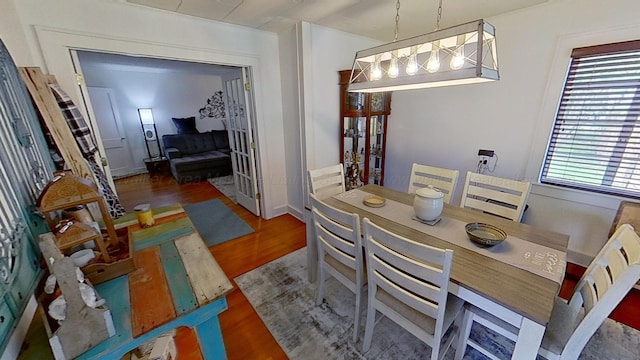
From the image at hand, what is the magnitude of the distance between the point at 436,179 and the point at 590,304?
127 centimetres

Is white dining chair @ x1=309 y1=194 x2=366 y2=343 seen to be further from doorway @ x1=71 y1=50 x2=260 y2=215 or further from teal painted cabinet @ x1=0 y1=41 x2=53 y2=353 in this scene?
doorway @ x1=71 y1=50 x2=260 y2=215

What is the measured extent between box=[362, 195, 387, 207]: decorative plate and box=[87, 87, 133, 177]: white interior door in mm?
5552

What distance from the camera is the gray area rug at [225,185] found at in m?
4.28

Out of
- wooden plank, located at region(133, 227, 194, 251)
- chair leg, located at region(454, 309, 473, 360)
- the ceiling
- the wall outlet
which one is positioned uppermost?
the ceiling

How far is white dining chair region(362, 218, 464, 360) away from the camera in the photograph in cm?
103

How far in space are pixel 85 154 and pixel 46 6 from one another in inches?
42.2

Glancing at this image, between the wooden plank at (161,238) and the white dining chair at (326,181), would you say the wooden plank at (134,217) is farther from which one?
the white dining chair at (326,181)

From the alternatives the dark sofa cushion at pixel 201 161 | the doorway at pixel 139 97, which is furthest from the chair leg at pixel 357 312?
the dark sofa cushion at pixel 201 161

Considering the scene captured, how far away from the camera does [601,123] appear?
1971 millimetres

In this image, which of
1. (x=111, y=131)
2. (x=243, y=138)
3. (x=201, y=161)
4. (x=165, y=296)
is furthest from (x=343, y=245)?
(x=111, y=131)

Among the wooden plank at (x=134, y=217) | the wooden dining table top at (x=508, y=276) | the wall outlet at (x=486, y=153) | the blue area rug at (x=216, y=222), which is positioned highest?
the wall outlet at (x=486, y=153)

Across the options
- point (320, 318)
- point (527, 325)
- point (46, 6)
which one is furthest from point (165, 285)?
point (46, 6)

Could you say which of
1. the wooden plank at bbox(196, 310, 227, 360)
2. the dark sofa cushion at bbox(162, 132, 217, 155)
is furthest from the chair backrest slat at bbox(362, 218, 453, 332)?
the dark sofa cushion at bbox(162, 132, 217, 155)

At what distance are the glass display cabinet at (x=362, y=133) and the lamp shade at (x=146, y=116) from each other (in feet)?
16.5
